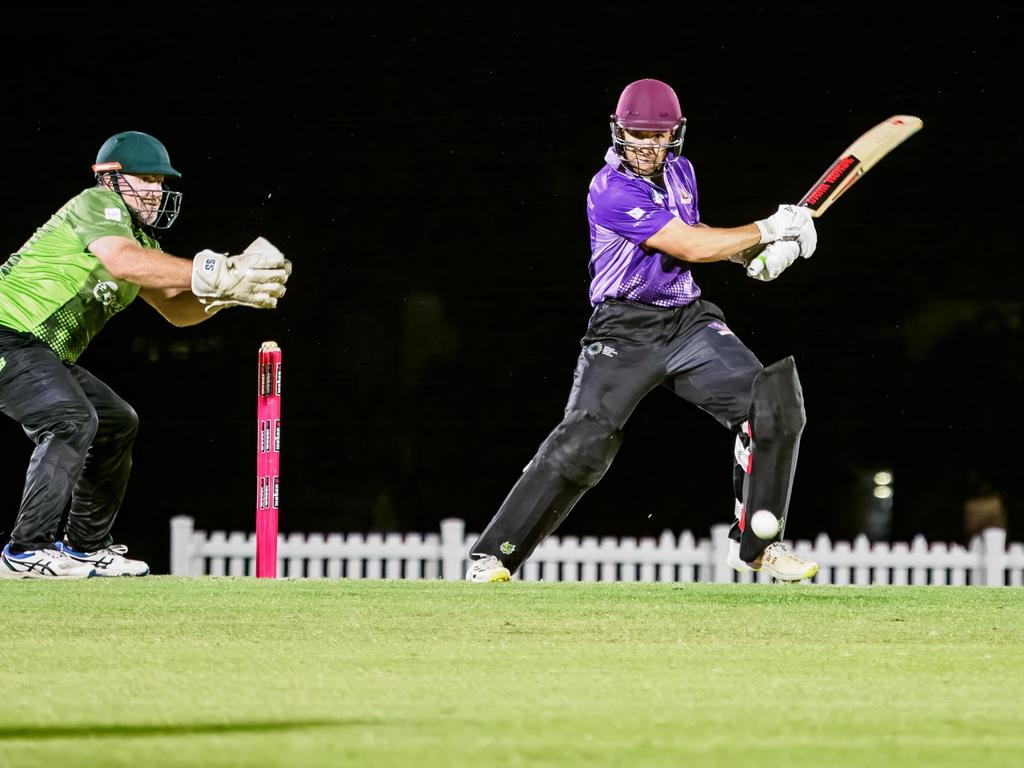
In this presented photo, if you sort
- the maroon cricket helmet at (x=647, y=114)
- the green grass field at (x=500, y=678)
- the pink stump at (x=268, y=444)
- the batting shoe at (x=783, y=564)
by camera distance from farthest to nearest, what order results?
1. the pink stump at (x=268, y=444)
2. the maroon cricket helmet at (x=647, y=114)
3. the batting shoe at (x=783, y=564)
4. the green grass field at (x=500, y=678)

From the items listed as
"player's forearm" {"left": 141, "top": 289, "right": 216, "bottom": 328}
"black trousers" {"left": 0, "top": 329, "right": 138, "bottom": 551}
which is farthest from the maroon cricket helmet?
"black trousers" {"left": 0, "top": 329, "right": 138, "bottom": 551}

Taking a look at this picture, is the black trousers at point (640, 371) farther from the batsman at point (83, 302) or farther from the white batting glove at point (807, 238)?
the batsman at point (83, 302)

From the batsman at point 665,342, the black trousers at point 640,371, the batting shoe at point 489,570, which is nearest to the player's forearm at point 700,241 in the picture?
the batsman at point 665,342

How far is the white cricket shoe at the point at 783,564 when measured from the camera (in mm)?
5484

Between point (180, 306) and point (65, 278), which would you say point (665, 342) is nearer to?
point (180, 306)

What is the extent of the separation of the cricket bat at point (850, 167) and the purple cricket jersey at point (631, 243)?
272 millimetres

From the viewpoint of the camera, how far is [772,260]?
567 centimetres

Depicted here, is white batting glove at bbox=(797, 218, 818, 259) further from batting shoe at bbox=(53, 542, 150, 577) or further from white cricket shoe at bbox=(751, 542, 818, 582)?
batting shoe at bbox=(53, 542, 150, 577)

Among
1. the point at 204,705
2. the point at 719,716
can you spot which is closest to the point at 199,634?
the point at 204,705

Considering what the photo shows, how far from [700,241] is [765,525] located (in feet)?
3.37

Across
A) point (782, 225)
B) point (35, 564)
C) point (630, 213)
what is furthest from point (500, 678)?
point (35, 564)

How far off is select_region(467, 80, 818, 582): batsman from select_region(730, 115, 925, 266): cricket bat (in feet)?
0.61

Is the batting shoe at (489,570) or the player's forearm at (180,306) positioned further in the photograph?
the player's forearm at (180,306)

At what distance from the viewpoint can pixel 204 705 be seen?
322 centimetres
